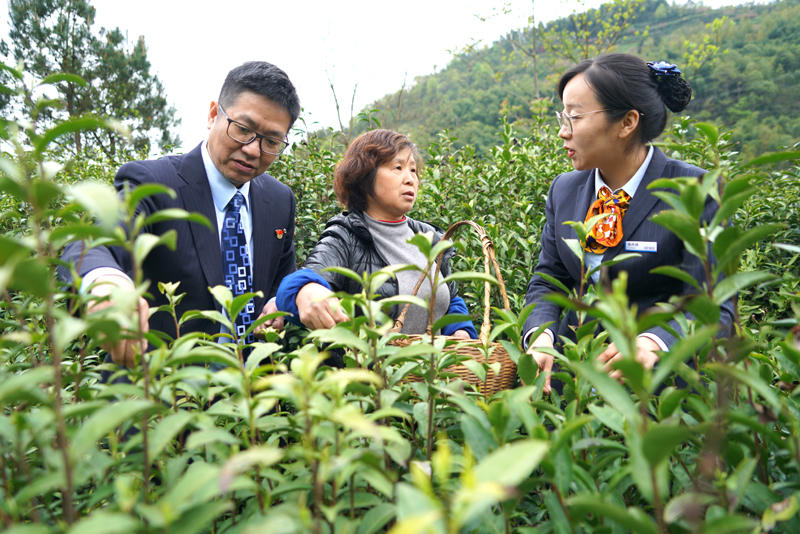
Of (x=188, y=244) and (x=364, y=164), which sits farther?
(x=364, y=164)

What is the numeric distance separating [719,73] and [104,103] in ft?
79.4

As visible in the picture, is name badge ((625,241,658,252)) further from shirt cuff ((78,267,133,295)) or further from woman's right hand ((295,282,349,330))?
shirt cuff ((78,267,133,295))

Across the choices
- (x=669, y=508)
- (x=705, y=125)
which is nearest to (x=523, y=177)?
(x=705, y=125)

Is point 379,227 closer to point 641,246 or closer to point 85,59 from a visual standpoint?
point 641,246

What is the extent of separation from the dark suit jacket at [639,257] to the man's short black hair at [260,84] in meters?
1.56

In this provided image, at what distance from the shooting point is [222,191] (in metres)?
2.84

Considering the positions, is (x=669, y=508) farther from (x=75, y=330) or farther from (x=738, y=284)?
(x=75, y=330)

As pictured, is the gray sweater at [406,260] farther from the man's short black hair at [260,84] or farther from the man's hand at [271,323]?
the man's short black hair at [260,84]

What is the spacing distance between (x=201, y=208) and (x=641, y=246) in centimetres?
211

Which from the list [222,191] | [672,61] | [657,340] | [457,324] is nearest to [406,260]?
[457,324]

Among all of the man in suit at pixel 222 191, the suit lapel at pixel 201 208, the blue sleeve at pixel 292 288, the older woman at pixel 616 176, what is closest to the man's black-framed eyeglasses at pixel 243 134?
the man in suit at pixel 222 191

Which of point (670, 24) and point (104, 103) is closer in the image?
point (104, 103)

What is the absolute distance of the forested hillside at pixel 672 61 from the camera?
47.3 ft

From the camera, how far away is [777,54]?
19266 mm
